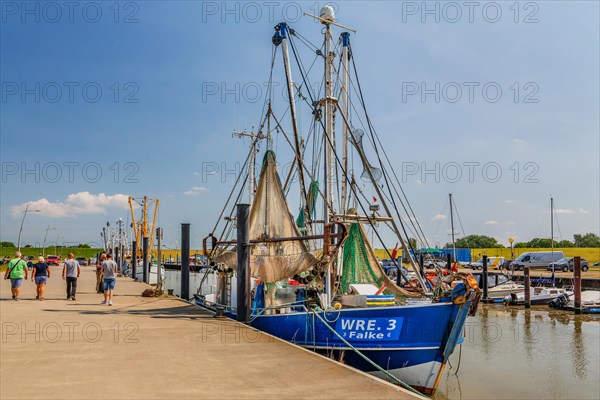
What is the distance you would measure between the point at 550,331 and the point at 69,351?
80.4ft

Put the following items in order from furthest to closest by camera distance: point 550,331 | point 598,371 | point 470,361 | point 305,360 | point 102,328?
1. point 550,331
2. point 470,361
3. point 598,371
4. point 102,328
5. point 305,360

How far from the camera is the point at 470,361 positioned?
63.8 feet

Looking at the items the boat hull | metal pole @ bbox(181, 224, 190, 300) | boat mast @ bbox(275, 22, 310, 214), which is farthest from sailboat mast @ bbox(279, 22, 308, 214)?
metal pole @ bbox(181, 224, 190, 300)

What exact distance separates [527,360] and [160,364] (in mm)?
16315

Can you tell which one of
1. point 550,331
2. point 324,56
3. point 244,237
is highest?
point 324,56

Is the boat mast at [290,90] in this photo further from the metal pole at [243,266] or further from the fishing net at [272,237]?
the metal pole at [243,266]

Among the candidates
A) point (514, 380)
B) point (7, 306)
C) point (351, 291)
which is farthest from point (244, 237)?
point (514, 380)

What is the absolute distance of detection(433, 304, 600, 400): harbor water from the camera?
15.5 m

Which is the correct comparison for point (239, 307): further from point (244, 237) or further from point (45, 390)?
point (45, 390)

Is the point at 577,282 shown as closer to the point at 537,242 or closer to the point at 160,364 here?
the point at 160,364

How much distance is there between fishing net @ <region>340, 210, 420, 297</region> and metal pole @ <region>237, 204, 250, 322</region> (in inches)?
155

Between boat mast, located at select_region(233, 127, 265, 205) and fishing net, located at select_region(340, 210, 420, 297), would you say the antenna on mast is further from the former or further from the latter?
fishing net, located at select_region(340, 210, 420, 297)

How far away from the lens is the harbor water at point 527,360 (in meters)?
15.5

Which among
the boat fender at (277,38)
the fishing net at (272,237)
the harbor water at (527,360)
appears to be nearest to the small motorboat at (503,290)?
the harbor water at (527,360)
